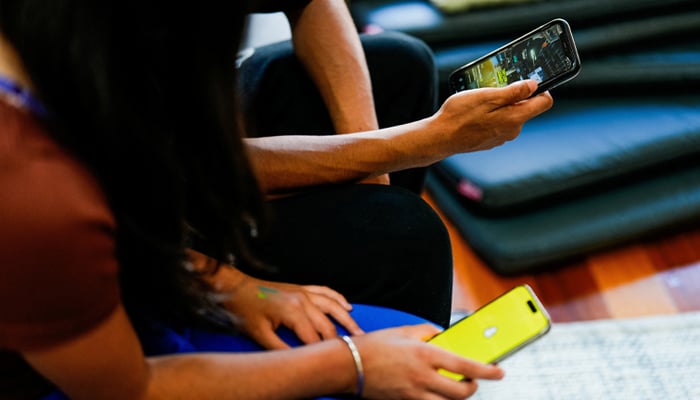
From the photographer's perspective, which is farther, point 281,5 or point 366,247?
point 281,5

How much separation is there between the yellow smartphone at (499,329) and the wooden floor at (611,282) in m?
0.49

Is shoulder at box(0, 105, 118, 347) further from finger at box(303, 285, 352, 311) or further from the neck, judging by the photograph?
finger at box(303, 285, 352, 311)

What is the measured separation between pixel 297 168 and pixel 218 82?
13.0 inches

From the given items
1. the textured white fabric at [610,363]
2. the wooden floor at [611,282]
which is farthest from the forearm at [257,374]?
the wooden floor at [611,282]

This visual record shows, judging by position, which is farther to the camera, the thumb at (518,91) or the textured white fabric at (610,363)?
the textured white fabric at (610,363)

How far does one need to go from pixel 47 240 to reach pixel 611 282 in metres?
1.03

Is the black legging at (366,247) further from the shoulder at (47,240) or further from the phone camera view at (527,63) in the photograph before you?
the shoulder at (47,240)

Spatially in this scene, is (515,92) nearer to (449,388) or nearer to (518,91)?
(518,91)

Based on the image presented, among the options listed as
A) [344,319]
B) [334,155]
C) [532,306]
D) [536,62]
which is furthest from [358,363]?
[536,62]

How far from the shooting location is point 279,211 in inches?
31.1

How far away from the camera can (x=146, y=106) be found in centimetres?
47

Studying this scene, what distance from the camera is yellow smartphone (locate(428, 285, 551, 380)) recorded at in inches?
25.1

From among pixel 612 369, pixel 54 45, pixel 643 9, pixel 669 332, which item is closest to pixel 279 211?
pixel 54 45

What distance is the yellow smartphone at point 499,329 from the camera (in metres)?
0.64
